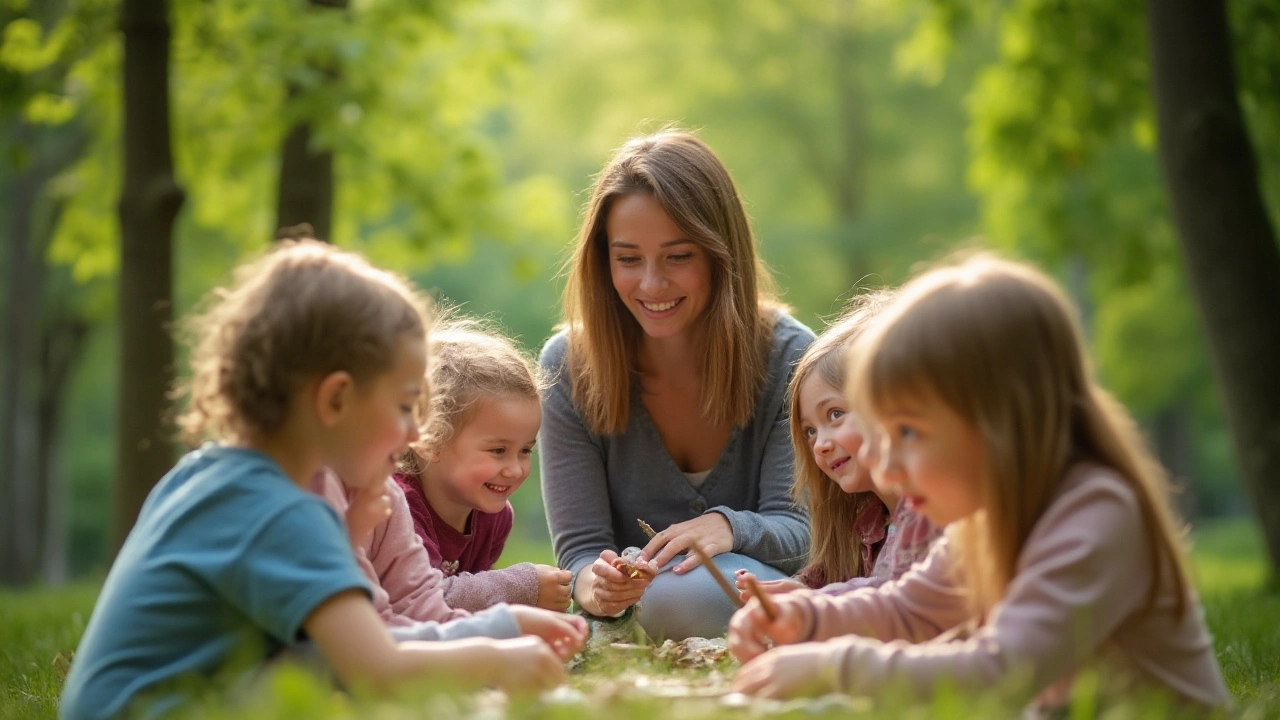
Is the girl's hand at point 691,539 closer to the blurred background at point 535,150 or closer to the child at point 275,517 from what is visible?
the blurred background at point 535,150

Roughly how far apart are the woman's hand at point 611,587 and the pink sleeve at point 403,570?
0.63m

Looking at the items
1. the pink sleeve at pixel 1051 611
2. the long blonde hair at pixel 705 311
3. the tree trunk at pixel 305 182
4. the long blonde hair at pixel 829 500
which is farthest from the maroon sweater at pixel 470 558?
the tree trunk at pixel 305 182

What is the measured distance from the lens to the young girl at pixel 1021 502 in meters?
2.24

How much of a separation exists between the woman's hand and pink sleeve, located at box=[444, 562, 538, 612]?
20 centimetres

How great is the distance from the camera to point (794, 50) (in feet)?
60.7

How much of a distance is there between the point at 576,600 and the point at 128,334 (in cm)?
343

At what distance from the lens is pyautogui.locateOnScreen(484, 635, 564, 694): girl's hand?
242 centimetres

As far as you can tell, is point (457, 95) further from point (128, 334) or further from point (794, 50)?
point (794, 50)

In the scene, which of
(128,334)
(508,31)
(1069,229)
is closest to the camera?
(128,334)

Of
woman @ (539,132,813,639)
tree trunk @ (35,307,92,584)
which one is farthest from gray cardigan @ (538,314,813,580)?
tree trunk @ (35,307,92,584)

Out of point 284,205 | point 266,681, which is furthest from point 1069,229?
point 266,681

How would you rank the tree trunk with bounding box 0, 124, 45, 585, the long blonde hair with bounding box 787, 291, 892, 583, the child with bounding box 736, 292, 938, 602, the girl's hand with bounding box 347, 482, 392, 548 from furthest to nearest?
the tree trunk with bounding box 0, 124, 45, 585, the long blonde hair with bounding box 787, 291, 892, 583, the child with bounding box 736, 292, 938, 602, the girl's hand with bounding box 347, 482, 392, 548

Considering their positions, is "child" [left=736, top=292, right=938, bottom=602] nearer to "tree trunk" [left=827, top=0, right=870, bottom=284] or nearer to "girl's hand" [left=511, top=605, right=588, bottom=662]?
"girl's hand" [left=511, top=605, right=588, bottom=662]

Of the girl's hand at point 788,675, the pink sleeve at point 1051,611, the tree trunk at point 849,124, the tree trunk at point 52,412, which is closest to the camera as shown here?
the pink sleeve at point 1051,611
